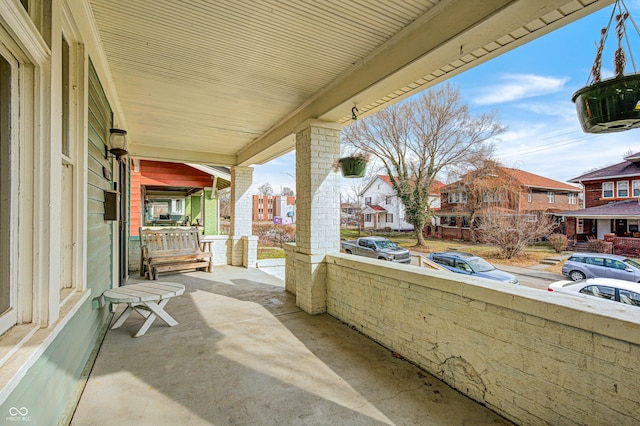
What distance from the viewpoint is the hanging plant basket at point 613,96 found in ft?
4.58

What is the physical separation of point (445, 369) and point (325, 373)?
0.99m

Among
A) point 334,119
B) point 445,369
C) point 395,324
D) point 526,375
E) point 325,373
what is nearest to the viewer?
point 526,375

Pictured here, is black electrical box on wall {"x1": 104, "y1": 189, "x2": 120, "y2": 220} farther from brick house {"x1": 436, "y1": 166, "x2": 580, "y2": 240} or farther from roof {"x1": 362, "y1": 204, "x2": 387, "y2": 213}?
roof {"x1": 362, "y1": 204, "x2": 387, "y2": 213}

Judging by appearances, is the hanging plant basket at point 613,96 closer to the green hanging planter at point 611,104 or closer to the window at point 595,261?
the green hanging planter at point 611,104

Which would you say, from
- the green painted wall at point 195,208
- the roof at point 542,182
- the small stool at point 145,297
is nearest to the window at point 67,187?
the small stool at point 145,297

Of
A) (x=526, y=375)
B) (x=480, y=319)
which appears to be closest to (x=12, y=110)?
(x=480, y=319)

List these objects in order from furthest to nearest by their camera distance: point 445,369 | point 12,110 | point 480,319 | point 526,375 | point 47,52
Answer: point 445,369
point 480,319
point 526,375
point 47,52
point 12,110

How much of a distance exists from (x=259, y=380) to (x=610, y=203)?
1616cm

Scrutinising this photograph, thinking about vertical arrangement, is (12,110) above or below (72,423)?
above

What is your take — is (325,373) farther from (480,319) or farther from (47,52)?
(47,52)

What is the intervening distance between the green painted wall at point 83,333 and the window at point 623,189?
1724 cm

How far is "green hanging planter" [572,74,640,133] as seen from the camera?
139cm

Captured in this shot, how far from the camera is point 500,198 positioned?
14.2m

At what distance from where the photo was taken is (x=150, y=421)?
188 centimetres
